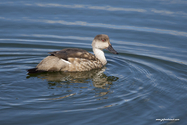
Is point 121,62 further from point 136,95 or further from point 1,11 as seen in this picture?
point 1,11

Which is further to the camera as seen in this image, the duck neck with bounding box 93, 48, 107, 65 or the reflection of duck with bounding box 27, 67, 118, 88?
the duck neck with bounding box 93, 48, 107, 65

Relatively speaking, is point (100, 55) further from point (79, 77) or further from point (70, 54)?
point (79, 77)

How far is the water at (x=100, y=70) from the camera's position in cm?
601

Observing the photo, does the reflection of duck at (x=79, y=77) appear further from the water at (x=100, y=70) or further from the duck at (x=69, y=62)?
the duck at (x=69, y=62)

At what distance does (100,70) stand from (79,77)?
1.03 m

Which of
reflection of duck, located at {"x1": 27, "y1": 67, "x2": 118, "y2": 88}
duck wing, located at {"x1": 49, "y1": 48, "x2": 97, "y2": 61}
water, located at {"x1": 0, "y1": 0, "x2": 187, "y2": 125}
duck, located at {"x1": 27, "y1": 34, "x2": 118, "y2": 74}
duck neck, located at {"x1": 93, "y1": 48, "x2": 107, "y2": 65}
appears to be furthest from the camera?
duck neck, located at {"x1": 93, "y1": 48, "x2": 107, "y2": 65}

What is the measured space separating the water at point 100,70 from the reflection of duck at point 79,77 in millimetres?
26

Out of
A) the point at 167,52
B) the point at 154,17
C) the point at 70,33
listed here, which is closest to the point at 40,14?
the point at 70,33

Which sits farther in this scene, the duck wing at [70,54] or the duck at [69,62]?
the duck wing at [70,54]

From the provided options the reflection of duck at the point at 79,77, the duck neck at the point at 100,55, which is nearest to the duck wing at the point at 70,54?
the reflection of duck at the point at 79,77

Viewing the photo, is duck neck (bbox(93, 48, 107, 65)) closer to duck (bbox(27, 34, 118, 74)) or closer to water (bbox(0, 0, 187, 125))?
duck (bbox(27, 34, 118, 74))

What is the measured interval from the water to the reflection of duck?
0.03m

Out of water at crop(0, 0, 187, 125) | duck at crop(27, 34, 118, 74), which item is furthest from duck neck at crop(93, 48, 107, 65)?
water at crop(0, 0, 187, 125)

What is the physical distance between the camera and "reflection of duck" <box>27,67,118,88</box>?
770cm
